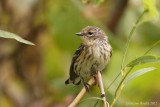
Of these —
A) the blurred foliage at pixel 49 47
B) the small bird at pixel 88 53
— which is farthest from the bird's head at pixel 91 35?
the blurred foliage at pixel 49 47

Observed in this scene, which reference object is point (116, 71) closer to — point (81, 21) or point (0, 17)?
point (81, 21)

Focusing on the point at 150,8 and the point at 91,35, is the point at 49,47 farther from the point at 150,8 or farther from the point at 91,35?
the point at 150,8

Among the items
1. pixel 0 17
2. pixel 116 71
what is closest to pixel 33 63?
pixel 0 17

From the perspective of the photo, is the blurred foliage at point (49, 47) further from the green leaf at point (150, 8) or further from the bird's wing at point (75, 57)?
the green leaf at point (150, 8)

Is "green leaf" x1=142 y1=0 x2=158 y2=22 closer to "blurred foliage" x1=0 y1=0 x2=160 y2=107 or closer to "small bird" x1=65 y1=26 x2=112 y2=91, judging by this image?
"small bird" x1=65 y1=26 x2=112 y2=91

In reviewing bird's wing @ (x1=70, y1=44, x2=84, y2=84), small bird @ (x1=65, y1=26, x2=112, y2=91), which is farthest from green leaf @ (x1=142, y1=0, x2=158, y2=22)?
bird's wing @ (x1=70, y1=44, x2=84, y2=84)

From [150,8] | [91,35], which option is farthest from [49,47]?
[150,8]
